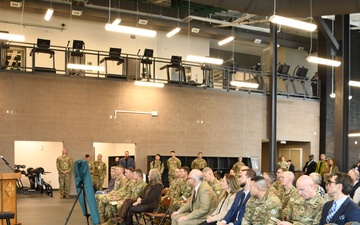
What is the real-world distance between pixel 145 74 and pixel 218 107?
3.08 metres

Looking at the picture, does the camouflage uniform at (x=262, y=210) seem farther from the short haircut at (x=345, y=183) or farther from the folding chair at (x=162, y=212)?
the folding chair at (x=162, y=212)

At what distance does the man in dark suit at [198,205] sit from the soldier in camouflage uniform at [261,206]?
4.35ft

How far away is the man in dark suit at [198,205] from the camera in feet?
22.4

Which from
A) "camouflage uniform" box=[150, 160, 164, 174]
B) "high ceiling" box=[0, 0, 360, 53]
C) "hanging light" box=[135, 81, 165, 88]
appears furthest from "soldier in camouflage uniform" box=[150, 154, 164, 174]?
"high ceiling" box=[0, 0, 360, 53]

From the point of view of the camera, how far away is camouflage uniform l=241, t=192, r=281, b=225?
5.32m

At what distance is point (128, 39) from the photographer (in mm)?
20625

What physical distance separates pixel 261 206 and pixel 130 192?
424 cm

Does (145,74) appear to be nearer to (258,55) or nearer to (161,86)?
(161,86)

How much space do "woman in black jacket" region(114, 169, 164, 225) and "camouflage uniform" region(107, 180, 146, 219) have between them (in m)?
0.34

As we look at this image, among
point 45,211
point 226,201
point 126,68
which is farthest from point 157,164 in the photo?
point 226,201

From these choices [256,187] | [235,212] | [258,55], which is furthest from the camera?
[258,55]

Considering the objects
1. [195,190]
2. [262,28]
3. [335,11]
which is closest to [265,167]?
[262,28]

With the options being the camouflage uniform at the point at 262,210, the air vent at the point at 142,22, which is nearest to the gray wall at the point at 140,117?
the air vent at the point at 142,22

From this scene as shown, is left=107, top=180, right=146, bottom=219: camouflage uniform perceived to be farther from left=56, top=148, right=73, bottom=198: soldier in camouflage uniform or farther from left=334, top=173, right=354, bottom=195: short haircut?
left=56, top=148, right=73, bottom=198: soldier in camouflage uniform
